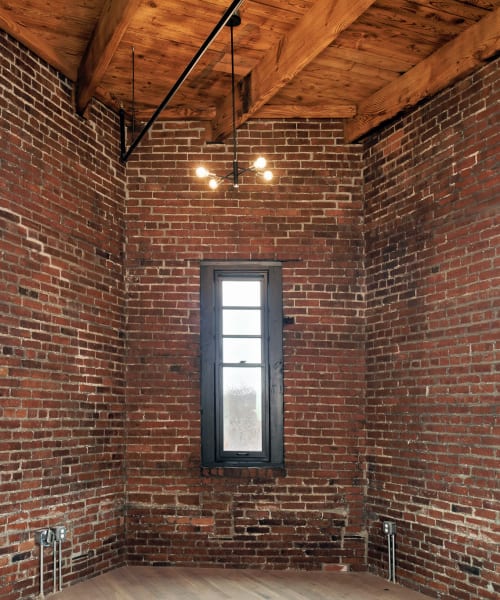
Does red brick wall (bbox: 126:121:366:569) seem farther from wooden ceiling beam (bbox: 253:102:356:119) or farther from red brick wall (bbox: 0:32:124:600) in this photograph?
red brick wall (bbox: 0:32:124:600)

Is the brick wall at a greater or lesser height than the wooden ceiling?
lesser

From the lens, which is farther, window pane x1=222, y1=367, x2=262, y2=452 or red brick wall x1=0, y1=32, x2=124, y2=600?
window pane x1=222, y1=367, x2=262, y2=452

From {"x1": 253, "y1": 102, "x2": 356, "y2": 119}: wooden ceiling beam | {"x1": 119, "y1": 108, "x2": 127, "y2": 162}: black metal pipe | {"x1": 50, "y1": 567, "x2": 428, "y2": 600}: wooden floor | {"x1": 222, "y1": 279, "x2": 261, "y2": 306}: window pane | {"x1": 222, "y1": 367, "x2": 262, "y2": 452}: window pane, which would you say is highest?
{"x1": 253, "y1": 102, "x2": 356, "y2": 119}: wooden ceiling beam

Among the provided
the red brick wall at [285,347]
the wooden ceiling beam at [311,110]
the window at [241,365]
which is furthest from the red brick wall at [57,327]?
the wooden ceiling beam at [311,110]

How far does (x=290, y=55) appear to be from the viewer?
5.41m

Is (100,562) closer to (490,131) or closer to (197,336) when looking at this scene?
(197,336)

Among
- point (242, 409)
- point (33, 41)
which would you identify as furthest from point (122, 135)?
point (242, 409)

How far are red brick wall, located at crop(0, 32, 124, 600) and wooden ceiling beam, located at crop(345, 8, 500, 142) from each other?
2216mm

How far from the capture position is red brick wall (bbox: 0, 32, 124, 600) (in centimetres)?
508

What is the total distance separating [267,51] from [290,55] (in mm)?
407

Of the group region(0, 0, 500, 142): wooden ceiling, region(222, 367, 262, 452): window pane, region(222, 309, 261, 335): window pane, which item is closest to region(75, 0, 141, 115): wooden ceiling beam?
region(0, 0, 500, 142): wooden ceiling

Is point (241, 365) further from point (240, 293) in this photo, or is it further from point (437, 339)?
point (437, 339)

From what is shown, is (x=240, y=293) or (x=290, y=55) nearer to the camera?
(x=290, y=55)

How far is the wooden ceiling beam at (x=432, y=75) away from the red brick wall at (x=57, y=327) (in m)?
2.22
